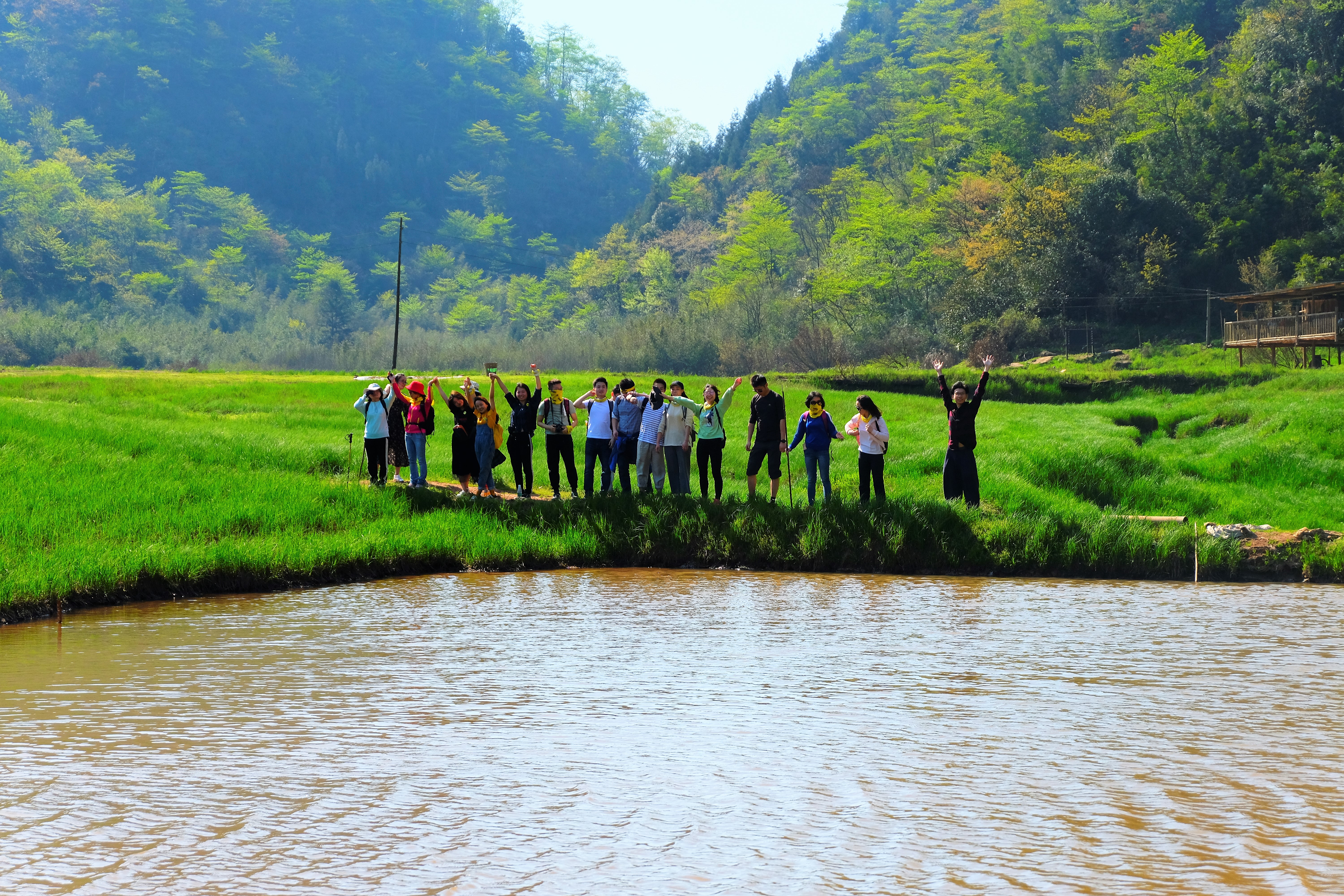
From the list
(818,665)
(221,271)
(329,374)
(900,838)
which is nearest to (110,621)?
(818,665)

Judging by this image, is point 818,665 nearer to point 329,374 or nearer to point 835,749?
point 835,749

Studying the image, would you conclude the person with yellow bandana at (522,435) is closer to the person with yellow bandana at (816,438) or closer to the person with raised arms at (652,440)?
the person with raised arms at (652,440)

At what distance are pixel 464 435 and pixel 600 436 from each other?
2200 mm

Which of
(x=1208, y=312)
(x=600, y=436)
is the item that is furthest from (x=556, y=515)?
(x=1208, y=312)

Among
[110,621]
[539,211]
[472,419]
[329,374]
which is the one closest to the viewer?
[110,621]

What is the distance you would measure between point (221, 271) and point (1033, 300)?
90273 mm

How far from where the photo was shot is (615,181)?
17100cm

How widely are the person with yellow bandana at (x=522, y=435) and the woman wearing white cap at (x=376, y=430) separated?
1.92 m

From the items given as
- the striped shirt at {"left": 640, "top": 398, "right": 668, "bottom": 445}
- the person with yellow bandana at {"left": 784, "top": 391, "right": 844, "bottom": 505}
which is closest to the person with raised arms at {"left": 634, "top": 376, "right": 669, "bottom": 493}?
the striped shirt at {"left": 640, "top": 398, "right": 668, "bottom": 445}

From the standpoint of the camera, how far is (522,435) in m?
17.4

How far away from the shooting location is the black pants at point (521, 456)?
17.4 m

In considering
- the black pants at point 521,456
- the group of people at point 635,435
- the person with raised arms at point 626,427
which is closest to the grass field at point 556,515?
the group of people at point 635,435

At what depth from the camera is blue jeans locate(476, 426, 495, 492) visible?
1786cm

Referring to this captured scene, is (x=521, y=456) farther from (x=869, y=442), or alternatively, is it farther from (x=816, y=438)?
(x=869, y=442)
